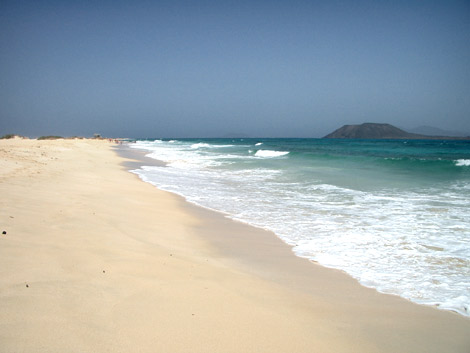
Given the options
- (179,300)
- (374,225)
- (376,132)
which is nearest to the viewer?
(179,300)

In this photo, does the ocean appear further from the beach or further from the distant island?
the distant island

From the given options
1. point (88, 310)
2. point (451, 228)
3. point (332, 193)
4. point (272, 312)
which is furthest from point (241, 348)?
point (332, 193)

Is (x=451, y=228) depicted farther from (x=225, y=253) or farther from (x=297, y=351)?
(x=297, y=351)

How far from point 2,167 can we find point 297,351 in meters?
10.4

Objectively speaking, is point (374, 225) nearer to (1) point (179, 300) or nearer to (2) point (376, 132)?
(1) point (179, 300)

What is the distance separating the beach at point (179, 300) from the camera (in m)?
2.07

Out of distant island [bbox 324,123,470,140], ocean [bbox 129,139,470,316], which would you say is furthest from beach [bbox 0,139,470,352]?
distant island [bbox 324,123,470,140]

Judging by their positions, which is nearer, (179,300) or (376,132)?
(179,300)

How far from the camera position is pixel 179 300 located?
8.64ft

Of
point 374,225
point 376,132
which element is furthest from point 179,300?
point 376,132

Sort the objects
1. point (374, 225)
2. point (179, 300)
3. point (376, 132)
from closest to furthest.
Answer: point (179, 300), point (374, 225), point (376, 132)

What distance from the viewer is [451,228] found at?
541 cm

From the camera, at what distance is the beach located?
207 cm

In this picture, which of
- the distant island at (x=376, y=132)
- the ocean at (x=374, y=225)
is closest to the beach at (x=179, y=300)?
the ocean at (x=374, y=225)
